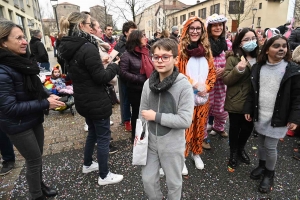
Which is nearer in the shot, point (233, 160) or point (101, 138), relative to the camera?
point (101, 138)

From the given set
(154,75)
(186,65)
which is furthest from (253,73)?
(154,75)

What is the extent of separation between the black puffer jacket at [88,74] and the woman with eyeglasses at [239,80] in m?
1.55

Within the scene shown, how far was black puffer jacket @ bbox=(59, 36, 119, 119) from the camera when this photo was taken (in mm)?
2092

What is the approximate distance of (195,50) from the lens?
2.58 metres

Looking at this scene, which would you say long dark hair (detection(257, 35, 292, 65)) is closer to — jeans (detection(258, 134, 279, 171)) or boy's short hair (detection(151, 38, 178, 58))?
jeans (detection(258, 134, 279, 171))

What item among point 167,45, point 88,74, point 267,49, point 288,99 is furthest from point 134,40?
point 288,99

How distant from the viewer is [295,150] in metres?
3.37

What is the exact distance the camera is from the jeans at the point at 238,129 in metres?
2.78

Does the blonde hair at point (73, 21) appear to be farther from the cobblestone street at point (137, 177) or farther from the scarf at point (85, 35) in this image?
the cobblestone street at point (137, 177)

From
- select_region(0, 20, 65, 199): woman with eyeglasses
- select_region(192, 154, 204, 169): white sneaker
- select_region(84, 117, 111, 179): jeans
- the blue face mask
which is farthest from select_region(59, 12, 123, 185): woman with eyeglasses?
the blue face mask

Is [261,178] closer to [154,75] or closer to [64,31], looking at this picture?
[154,75]

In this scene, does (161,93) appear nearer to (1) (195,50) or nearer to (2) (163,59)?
(2) (163,59)

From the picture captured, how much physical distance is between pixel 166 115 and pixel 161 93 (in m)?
0.22

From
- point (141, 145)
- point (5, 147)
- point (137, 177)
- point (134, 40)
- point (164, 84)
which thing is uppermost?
point (134, 40)
